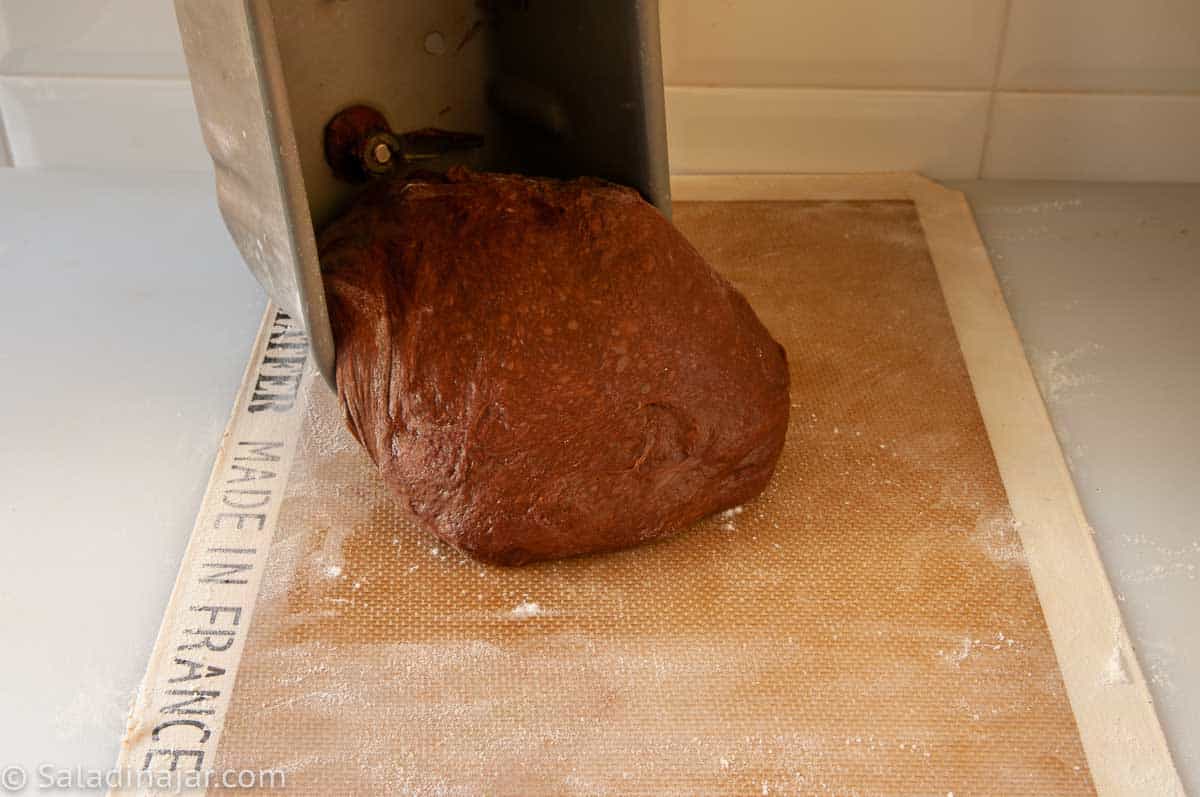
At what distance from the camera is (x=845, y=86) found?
65.4 inches

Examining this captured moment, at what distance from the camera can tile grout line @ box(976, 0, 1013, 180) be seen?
159 centimetres

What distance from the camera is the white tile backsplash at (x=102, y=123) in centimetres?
167

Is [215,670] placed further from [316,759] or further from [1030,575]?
[1030,575]

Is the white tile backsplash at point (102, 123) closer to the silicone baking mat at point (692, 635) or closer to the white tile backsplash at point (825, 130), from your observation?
the silicone baking mat at point (692, 635)

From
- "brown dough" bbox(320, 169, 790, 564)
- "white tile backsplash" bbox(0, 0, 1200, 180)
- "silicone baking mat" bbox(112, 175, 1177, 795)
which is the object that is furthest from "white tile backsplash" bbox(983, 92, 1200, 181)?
"brown dough" bbox(320, 169, 790, 564)

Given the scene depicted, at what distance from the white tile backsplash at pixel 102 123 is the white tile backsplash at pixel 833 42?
2.20 feet

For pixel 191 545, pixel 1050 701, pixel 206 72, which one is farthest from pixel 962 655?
pixel 206 72

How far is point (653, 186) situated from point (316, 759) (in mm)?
608

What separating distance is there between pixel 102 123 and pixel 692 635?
1.17m

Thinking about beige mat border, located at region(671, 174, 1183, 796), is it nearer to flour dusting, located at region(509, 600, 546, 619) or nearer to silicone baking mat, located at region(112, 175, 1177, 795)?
silicone baking mat, located at region(112, 175, 1177, 795)

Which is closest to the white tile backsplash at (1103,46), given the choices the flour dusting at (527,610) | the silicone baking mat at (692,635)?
the silicone baking mat at (692,635)

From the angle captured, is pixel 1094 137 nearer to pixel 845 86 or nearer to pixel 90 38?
pixel 845 86

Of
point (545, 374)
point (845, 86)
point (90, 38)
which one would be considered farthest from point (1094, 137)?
point (90, 38)

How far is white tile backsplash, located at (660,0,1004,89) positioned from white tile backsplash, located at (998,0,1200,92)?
4 cm
